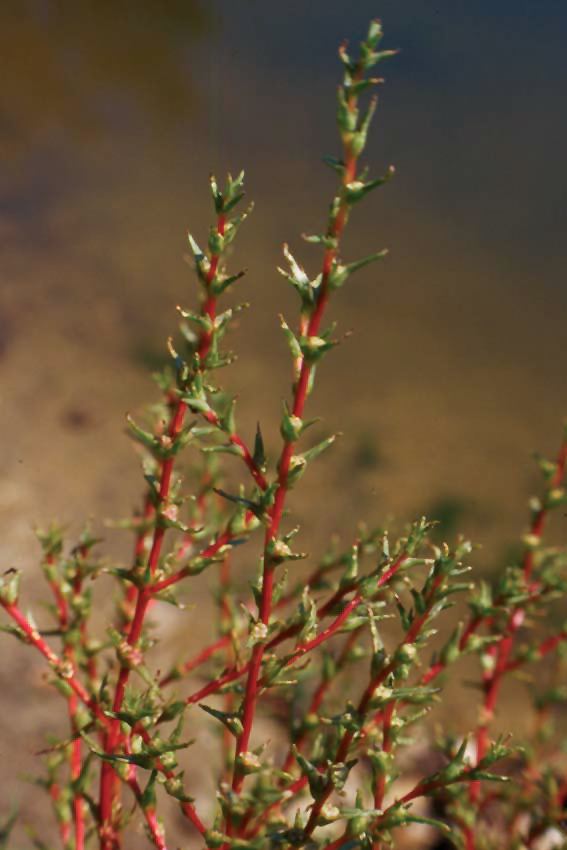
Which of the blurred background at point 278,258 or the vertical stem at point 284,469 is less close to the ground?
the blurred background at point 278,258

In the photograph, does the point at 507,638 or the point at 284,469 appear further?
the point at 507,638

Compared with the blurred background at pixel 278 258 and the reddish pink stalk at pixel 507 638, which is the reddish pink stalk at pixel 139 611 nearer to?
the reddish pink stalk at pixel 507 638

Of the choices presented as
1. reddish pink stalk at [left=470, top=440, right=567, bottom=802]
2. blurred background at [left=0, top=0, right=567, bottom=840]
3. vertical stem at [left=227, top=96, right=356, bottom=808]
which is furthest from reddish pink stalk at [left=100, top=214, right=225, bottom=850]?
blurred background at [left=0, top=0, right=567, bottom=840]

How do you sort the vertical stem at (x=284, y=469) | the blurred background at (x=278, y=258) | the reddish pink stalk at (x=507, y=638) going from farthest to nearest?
the blurred background at (x=278, y=258), the reddish pink stalk at (x=507, y=638), the vertical stem at (x=284, y=469)

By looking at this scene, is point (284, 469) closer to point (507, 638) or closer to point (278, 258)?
point (507, 638)

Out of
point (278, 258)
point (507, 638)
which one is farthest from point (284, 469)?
point (278, 258)

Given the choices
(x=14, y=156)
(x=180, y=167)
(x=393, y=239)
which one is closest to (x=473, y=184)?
(x=393, y=239)

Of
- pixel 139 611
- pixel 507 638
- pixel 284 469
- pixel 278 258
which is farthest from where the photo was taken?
pixel 278 258

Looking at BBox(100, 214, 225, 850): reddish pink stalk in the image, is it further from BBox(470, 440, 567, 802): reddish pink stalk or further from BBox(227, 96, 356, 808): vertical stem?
BBox(470, 440, 567, 802): reddish pink stalk

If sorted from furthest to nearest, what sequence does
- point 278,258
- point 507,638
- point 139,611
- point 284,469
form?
1. point 278,258
2. point 507,638
3. point 139,611
4. point 284,469

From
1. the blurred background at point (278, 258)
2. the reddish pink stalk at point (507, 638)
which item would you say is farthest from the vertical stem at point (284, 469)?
the blurred background at point (278, 258)
